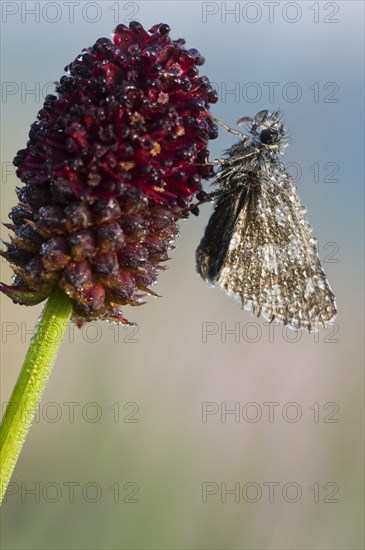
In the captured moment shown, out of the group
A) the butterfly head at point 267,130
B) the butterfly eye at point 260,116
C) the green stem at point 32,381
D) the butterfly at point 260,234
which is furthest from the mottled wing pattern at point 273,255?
the green stem at point 32,381

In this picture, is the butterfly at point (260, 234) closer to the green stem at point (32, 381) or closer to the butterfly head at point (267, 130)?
the butterfly head at point (267, 130)

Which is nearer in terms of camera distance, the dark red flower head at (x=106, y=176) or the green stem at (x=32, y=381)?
the green stem at (x=32, y=381)

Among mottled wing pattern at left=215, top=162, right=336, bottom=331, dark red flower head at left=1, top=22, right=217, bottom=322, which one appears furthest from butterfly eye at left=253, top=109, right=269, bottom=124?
dark red flower head at left=1, top=22, right=217, bottom=322

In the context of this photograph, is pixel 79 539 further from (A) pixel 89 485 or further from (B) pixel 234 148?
(B) pixel 234 148

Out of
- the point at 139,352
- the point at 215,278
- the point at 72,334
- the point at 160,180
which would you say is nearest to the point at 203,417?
the point at 139,352

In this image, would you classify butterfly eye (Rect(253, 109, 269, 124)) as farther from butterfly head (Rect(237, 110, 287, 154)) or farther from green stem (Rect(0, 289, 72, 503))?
green stem (Rect(0, 289, 72, 503))

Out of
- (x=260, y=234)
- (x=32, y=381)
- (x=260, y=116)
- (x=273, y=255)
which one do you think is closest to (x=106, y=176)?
(x=32, y=381)
